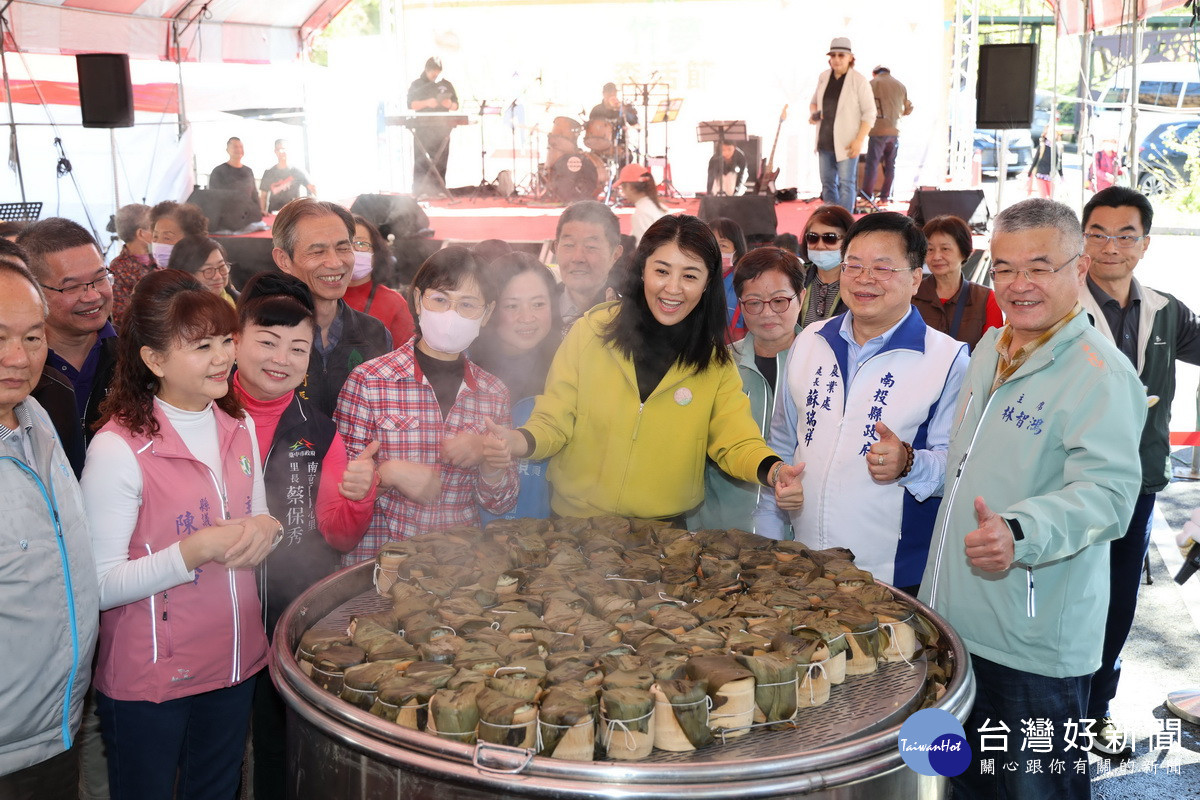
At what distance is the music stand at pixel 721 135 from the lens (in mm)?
14250

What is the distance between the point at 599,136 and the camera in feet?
47.4

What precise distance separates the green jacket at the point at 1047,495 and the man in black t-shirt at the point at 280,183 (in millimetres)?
13493

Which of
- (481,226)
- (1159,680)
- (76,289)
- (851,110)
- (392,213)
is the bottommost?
(1159,680)

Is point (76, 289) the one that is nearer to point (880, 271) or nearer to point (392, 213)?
point (880, 271)

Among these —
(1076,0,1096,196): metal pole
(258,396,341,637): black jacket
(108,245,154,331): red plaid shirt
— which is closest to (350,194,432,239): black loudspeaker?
(108,245,154,331): red plaid shirt

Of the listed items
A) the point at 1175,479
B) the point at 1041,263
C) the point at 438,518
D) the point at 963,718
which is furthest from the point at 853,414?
the point at 1175,479

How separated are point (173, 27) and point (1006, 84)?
1069 cm

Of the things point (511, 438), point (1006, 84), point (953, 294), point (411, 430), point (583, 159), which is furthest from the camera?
point (583, 159)

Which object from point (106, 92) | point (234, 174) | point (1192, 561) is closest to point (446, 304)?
point (1192, 561)

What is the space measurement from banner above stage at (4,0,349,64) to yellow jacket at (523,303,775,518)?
9.78 meters

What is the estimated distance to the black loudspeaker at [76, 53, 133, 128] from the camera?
10672 mm

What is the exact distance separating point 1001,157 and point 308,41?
12.9m

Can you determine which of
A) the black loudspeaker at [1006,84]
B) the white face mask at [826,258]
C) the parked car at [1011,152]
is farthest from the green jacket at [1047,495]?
the parked car at [1011,152]

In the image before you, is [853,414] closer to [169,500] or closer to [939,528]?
[939,528]
